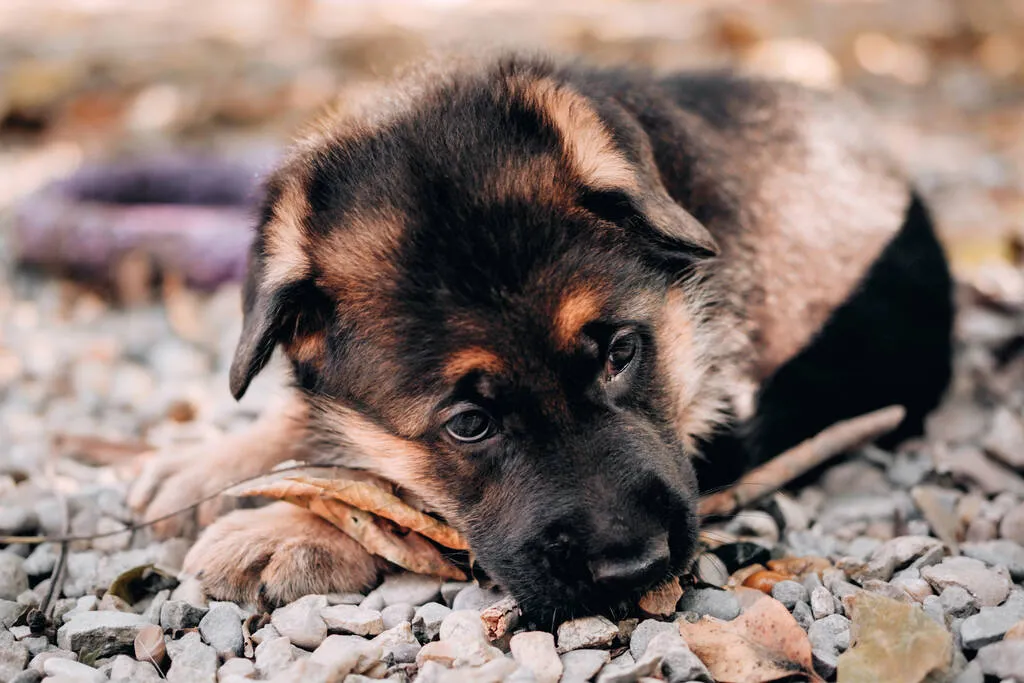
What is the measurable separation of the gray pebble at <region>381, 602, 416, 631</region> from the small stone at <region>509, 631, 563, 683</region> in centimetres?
33

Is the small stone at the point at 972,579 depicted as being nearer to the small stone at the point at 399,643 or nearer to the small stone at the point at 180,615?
the small stone at the point at 399,643

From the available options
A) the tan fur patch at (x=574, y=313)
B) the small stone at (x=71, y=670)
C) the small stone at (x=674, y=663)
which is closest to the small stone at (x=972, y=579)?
the small stone at (x=674, y=663)

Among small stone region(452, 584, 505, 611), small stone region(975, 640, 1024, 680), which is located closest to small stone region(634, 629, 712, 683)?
small stone region(452, 584, 505, 611)

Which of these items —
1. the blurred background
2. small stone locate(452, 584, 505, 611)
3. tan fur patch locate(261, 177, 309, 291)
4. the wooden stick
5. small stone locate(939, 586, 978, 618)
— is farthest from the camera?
the blurred background

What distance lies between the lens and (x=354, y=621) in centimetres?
280

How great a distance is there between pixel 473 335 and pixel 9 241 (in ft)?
14.6

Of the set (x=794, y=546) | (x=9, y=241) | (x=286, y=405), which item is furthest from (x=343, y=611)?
(x=9, y=241)

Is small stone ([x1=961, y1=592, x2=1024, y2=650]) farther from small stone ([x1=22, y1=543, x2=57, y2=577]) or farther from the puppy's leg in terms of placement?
small stone ([x1=22, y1=543, x2=57, y2=577])

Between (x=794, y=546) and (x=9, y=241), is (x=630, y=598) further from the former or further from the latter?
(x=9, y=241)

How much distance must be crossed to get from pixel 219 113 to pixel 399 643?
24.1 ft

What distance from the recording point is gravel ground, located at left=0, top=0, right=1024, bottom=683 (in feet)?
8.38

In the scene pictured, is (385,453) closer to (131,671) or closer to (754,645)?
(131,671)

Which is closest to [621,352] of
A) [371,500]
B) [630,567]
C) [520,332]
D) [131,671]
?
[520,332]

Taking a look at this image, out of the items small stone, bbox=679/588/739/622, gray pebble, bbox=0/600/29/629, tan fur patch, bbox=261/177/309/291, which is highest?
tan fur patch, bbox=261/177/309/291
